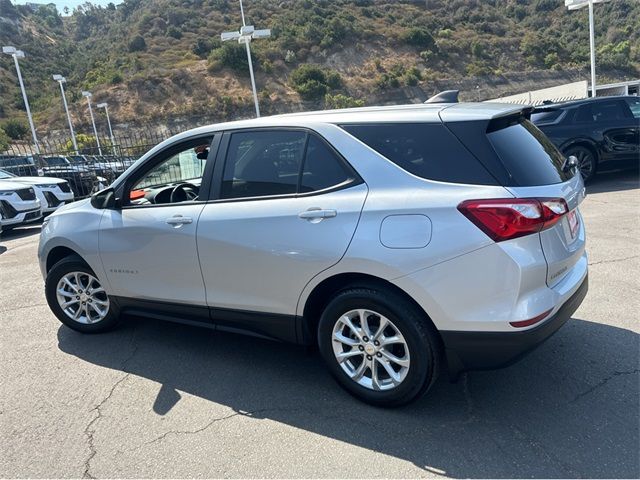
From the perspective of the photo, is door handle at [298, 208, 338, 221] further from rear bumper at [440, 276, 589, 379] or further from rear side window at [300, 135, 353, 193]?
rear bumper at [440, 276, 589, 379]

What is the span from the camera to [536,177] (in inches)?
108

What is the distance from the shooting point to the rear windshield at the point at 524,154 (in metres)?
2.70

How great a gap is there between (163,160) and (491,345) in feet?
9.13

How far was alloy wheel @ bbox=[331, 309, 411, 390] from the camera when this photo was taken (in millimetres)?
2898

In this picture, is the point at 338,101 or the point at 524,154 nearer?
the point at 524,154

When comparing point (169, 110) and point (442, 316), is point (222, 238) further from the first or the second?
point (169, 110)

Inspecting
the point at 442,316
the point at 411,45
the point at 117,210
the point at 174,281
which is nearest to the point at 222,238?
the point at 174,281

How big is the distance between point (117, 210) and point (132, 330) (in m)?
1.20

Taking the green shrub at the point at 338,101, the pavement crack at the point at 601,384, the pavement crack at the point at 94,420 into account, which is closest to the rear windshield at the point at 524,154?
the pavement crack at the point at 601,384

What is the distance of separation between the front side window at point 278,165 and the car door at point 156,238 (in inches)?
10.0

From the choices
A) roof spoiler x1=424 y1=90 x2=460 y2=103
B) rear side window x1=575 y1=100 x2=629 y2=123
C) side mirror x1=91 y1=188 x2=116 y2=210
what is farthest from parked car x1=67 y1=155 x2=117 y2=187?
roof spoiler x1=424 y1=90 x2=460 y2=103

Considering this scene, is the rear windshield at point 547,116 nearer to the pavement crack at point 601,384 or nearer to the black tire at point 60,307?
the pavement crack at point 601,384

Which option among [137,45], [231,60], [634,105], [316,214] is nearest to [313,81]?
[231,60]

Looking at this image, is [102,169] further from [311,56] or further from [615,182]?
[311,56]
